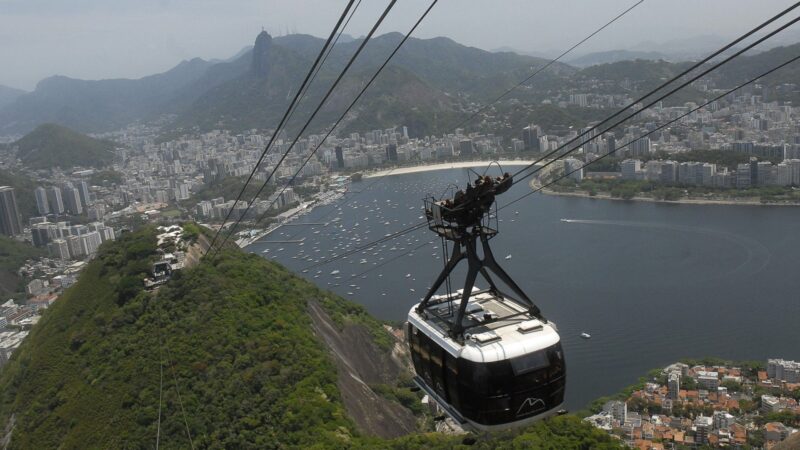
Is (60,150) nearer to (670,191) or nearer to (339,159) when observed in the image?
(339,159)

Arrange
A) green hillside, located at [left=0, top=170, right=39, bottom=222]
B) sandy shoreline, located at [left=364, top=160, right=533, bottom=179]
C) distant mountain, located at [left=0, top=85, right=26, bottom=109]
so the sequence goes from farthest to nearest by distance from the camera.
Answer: distant mountain, located at [left=0, top=85, right=26, bottom=109]
sandy shoreline, located at [left=364, top=160, right=533, bottom=179]
green hillside, located at [left=0, top=170, right=39, bottom=222]

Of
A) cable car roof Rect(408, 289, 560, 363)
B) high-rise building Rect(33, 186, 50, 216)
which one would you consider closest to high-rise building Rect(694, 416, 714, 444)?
cable car roof Rect(408, 289, 560, 363)

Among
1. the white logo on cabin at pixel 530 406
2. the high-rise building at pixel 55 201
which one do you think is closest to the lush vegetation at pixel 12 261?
the high-rise building at pixel 55 201

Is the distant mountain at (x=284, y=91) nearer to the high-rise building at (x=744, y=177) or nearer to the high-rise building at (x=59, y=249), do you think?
the high-rise building at (x=744, y=177)

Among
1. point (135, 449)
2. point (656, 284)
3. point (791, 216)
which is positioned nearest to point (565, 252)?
point (656, 284)

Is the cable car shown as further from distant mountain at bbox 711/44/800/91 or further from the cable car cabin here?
distant mountain at bbox 711/44/800/91

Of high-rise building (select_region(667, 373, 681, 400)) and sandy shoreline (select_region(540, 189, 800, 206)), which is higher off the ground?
sandy shoreline (select_region(540, 189, 800, 206))

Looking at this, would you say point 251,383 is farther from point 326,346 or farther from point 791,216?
point 791,216
